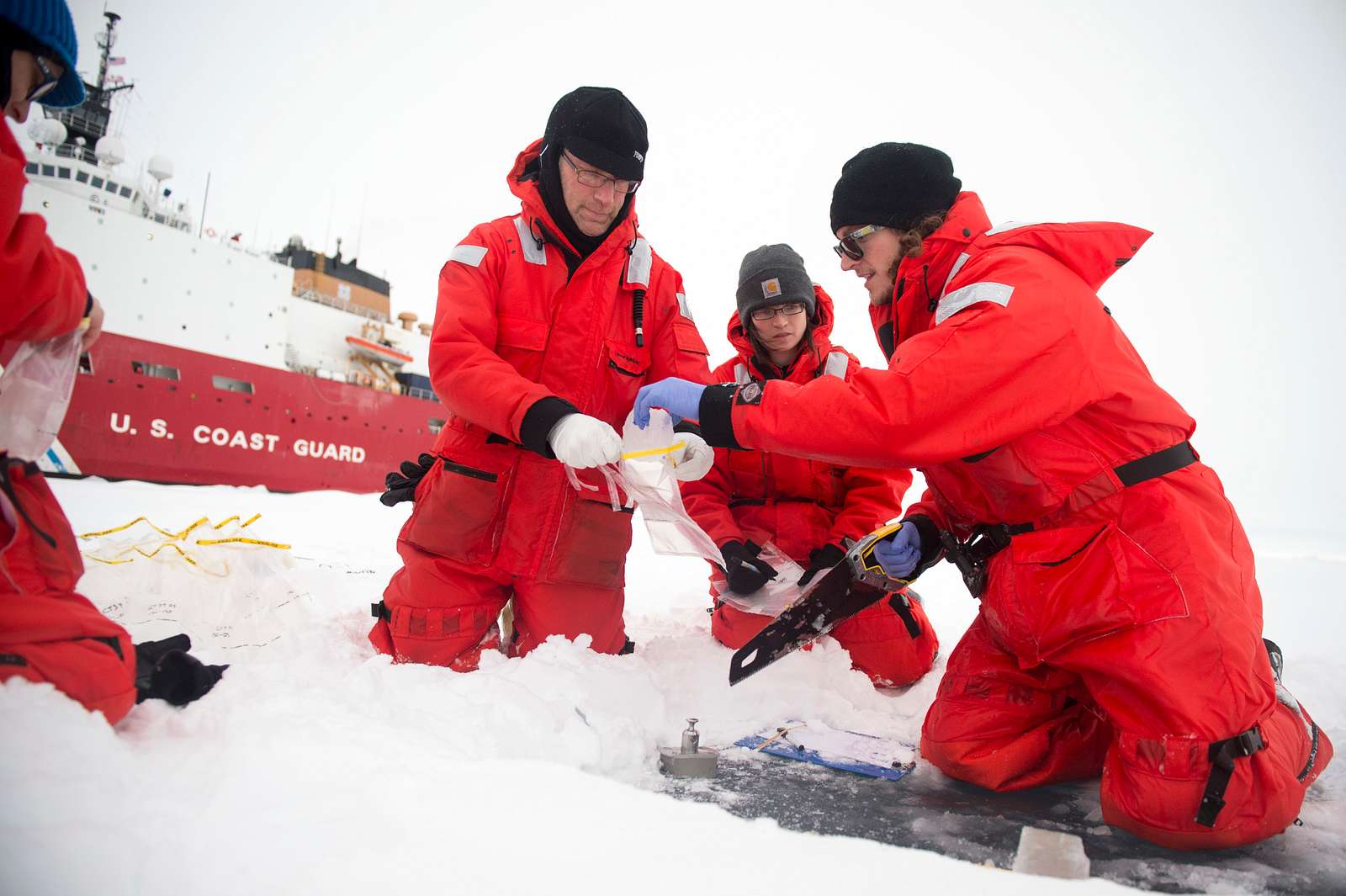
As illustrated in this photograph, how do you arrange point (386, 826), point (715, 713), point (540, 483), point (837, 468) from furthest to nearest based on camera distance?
point (837, 468), point (540, 483), point (715, 713), point (386, 826)

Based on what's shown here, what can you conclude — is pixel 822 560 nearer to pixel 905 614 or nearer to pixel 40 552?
pixel 905 614

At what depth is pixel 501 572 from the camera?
7.89 feet

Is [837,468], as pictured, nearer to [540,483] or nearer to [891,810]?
[540,483]

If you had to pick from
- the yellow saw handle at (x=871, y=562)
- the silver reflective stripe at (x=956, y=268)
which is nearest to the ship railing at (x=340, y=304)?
the yellow saw handle at (x=871, y=562)

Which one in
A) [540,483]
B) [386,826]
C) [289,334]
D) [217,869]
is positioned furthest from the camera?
[289,334]

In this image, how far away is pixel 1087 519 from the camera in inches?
62.3

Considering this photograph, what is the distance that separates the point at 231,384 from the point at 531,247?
9468mm

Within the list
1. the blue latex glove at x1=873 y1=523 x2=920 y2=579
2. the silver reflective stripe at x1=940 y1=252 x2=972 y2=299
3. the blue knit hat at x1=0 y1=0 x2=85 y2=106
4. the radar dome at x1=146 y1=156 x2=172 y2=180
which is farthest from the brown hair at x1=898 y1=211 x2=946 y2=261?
the radar dome at x1=146 y1=156 x2=172 y2=180

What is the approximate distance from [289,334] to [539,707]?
1221cm

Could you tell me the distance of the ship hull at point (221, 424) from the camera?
8.68 metres

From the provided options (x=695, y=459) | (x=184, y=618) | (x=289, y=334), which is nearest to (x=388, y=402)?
(x=289, y=334)

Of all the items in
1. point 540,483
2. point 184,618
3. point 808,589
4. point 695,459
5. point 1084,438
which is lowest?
point 184,618

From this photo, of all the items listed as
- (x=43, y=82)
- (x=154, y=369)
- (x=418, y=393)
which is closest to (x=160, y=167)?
(x=154, y=369)

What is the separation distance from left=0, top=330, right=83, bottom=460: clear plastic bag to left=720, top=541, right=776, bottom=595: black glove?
6.20ft
